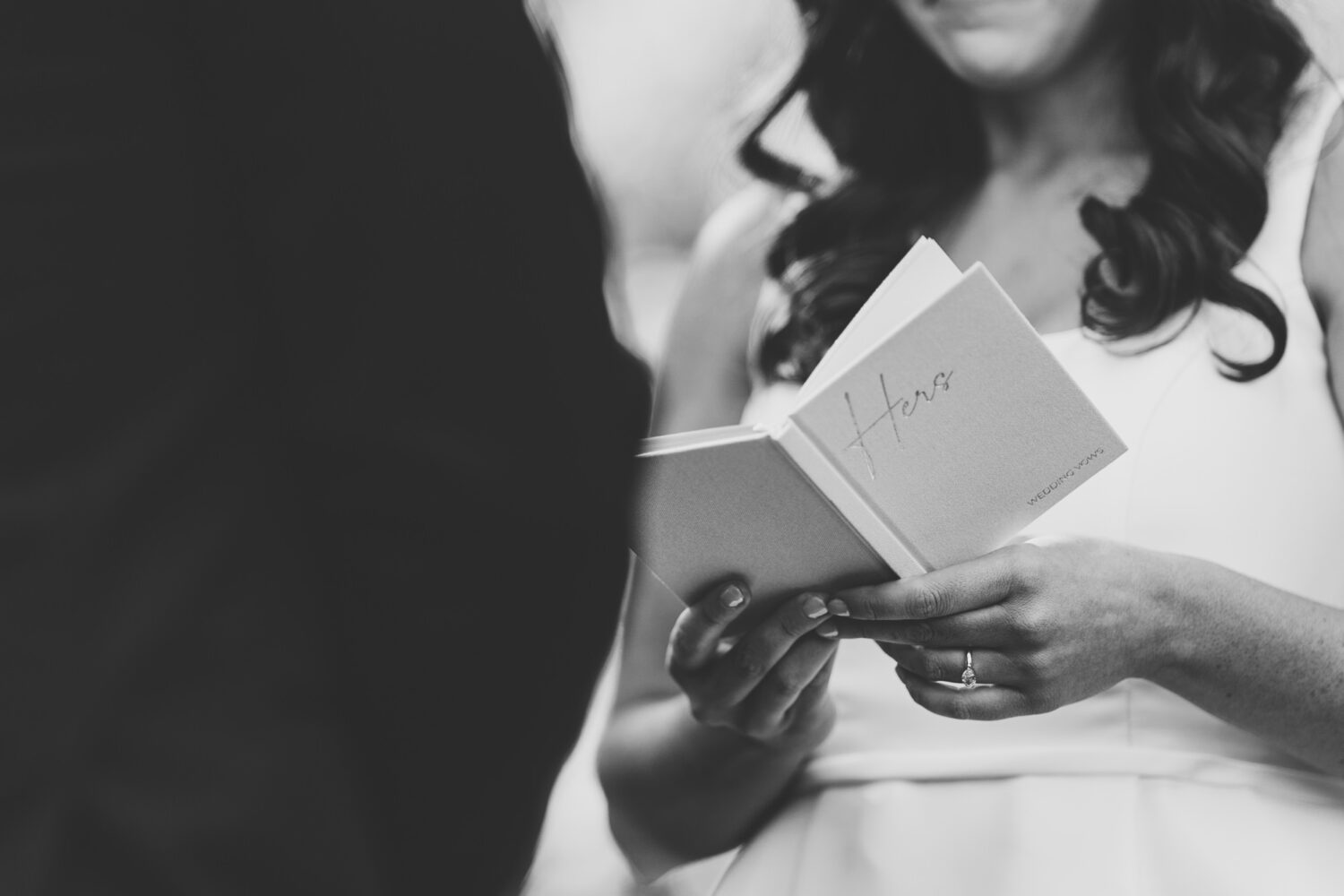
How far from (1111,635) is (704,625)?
1.21 feet

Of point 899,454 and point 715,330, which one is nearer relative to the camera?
point 899,454

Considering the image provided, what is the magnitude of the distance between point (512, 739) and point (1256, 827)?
98cm

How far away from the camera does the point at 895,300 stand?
4.17 ft

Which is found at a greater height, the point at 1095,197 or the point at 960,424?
the point at 960,424

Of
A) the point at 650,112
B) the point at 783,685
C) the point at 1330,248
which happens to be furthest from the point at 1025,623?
the point at 650,112

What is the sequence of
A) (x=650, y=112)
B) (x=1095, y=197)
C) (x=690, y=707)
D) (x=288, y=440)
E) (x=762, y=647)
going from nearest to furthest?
(x=288, y=440) → (x=762, y=647) → (x=690, y=707) → (x=1095, y=197) → (x=650, y=112)

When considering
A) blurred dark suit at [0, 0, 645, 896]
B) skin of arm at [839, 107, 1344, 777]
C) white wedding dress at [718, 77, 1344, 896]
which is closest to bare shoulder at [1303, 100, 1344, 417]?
white wedding dress at [718, 77, 1344, 896]

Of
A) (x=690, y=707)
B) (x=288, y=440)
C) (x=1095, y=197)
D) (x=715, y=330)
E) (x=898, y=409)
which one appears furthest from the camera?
(x=715, y=330)

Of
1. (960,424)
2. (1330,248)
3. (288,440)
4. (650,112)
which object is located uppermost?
(288,440)

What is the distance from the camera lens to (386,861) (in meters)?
0.73

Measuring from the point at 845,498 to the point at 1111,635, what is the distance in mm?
299

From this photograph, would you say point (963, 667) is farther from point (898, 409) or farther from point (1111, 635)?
point (898, 409)

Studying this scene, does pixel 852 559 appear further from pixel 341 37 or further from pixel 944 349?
pixel 341 37

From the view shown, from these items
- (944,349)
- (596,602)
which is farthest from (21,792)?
(944,349)
